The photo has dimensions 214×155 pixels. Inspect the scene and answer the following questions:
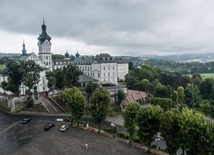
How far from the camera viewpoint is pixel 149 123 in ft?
92.7

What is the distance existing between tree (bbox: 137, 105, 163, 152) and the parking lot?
254cm

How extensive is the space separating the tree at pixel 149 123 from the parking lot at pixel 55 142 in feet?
8.34

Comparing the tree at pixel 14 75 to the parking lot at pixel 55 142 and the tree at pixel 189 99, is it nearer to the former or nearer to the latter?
the parking lot at pixel 55 142

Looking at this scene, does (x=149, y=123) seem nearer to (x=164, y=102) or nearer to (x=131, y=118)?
(x=131, y=118)

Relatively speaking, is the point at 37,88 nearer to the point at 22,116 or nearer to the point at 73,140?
the point at 22,116

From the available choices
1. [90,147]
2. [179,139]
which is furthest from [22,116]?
[179,139]

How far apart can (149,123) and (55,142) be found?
14012 millimetres

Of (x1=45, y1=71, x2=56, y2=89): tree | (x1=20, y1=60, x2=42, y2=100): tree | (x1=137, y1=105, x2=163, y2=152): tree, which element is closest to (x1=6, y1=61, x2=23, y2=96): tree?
(x1=20, y1=60, x2=42, y2=100): tree

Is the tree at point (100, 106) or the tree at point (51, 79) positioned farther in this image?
the tree at point (51, 79)

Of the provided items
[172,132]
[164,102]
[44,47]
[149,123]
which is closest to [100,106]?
[149,123]

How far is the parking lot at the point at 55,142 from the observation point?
2862 centimetres

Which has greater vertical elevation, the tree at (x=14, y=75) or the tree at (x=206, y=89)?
the tree at (x=14, y=75)

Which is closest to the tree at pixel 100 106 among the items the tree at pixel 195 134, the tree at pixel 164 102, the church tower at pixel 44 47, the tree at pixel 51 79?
the tree at pixel 195 134

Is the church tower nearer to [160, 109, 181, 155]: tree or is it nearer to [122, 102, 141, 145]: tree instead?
[122, 102, 141, 145]: tree
